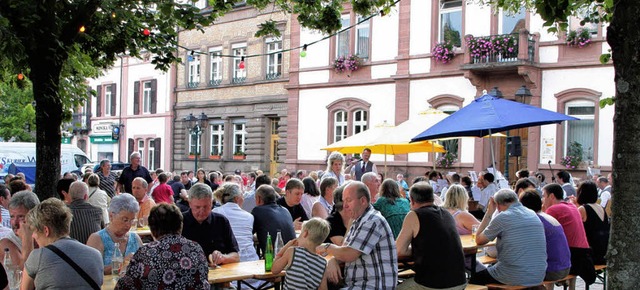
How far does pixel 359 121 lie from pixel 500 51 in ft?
22.5

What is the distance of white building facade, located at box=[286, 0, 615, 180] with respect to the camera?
75.7ft

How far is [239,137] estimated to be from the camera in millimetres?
A: 35188

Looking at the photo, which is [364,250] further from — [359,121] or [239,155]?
[239,155]

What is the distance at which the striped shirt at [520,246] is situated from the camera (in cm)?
756

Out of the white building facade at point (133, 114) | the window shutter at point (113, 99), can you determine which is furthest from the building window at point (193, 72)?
the window shutter at point (113, 99)

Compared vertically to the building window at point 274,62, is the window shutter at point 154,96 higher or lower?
lower

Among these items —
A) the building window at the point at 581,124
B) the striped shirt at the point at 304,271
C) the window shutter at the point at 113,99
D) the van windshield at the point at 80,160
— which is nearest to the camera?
the striped shirt at the point at 304,271

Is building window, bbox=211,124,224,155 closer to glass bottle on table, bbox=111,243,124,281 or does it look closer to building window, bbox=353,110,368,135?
building window, bbox=353,110,368,135

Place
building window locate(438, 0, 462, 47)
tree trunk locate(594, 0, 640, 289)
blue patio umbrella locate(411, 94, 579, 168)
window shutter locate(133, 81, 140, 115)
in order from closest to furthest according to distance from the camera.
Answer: tree trunk locate(594, 0, 640, 289)
blue patio umbrella locate(411, 94, 579, 168)
building window locate(438, 0, 462, 47)
window shutter locate(133, 81, 140, 115)

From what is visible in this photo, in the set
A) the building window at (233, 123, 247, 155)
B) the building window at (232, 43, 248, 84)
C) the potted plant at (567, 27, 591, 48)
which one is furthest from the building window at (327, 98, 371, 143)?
the potted plant at (567, 27, 591, 48)

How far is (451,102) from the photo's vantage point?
2602cm

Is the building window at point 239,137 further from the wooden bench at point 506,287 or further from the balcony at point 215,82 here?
the wooden bench at point 506,287

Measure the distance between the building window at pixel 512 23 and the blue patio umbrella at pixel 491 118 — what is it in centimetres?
1367

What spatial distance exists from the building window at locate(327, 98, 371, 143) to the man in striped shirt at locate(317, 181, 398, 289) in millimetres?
22575
